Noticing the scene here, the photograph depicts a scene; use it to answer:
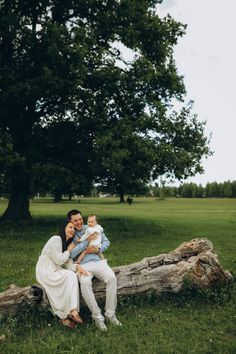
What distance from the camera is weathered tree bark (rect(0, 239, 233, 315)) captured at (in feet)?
32.1

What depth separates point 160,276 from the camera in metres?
11.3

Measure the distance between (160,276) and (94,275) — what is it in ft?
6.90

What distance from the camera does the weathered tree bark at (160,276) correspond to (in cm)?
977

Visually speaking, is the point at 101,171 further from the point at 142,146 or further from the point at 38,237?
the point at 38,237

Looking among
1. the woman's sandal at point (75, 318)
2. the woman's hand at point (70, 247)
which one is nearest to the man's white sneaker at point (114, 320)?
the woman's sandal at point (75, 318)

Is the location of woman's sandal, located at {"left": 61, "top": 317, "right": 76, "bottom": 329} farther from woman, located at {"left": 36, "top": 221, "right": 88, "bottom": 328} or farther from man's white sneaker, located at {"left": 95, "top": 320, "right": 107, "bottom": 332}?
man's white sneaker, located at {"left": 95, "top": 320, "right": 107, "bottom": 332}

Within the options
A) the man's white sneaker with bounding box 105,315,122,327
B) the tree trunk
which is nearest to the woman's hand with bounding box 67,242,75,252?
the man's white sneaker with bounding box 105,315,122,327

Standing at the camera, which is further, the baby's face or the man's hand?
the baby's face

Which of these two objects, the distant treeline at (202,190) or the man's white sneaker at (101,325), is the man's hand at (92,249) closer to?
the man's white sneaker at (101,325)

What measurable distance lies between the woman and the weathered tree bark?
1.65ft

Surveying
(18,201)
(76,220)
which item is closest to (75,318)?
(76,220)

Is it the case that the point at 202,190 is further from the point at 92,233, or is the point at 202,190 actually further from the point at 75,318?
the point at 75,318

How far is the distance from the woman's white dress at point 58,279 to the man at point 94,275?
1.02 feet

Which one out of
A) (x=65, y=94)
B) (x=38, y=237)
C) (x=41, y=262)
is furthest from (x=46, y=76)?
(x=41, y=262)
